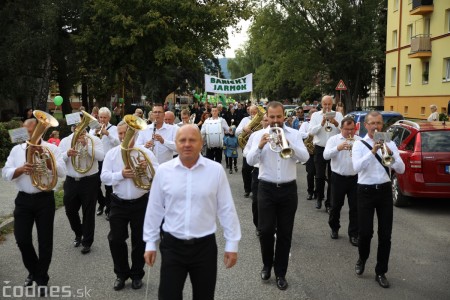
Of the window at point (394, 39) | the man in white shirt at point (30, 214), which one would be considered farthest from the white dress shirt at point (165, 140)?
the window at point (394, 39)

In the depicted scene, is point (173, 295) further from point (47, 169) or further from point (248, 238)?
point (248, 238)

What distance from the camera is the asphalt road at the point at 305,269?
5.22 metres

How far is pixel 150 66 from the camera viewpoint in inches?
1084

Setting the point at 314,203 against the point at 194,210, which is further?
the point at 314,203

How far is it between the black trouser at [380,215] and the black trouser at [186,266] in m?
2.41

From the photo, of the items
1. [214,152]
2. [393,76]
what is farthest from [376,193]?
[393,76]

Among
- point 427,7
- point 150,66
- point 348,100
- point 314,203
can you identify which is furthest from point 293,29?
point 314,203

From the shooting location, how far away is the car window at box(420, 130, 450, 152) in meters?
8.95

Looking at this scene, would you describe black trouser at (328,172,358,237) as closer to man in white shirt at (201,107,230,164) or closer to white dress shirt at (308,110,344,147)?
white dress shirt at (308,110,344,147)

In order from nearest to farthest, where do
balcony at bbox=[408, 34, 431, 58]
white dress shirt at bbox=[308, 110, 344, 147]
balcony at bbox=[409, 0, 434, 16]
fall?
white dress shirt at bbox=[308, 110, 344, 147], balcony at bbox=[409, 0, 434, 16], balcony at bbox=[408, 34, 431, 58]

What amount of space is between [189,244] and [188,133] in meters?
0.83

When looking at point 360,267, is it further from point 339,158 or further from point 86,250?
point 86,250

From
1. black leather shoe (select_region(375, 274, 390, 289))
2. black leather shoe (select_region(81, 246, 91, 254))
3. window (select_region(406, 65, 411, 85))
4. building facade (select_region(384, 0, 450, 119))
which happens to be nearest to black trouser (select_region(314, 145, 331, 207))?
black leather shoe (select_region(375, 274, 390, 289))

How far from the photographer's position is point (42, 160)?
5.31 meters
